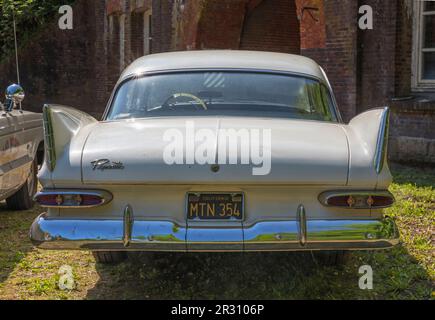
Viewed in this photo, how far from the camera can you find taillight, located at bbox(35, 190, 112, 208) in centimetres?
368

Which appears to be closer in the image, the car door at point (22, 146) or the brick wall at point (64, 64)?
the car door at point (22, 146)

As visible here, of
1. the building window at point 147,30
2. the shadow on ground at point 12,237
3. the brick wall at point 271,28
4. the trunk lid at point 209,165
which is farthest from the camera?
the building window at point 147,30

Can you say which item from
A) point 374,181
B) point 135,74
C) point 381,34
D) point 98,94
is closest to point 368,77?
point 381,34

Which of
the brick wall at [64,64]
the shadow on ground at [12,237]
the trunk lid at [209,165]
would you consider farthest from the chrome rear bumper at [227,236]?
the brick wall at [64,64]

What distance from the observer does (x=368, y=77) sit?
988 cm

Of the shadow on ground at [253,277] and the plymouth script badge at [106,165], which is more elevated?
the plymouth script badge at [106,165]

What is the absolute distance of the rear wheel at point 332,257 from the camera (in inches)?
175

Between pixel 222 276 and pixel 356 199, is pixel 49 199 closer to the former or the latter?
pixel 222 276

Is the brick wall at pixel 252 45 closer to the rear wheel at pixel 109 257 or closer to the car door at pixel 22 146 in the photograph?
the car door at pixel 22 146

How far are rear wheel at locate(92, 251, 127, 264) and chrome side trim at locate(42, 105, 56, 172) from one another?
103 centimetres

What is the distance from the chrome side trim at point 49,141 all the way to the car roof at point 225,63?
1012 millimetres

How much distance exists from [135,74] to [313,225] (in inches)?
78.5

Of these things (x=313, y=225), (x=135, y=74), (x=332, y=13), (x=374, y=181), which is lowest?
(x=313, y=225)

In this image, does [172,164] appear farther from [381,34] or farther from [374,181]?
[381,34]
